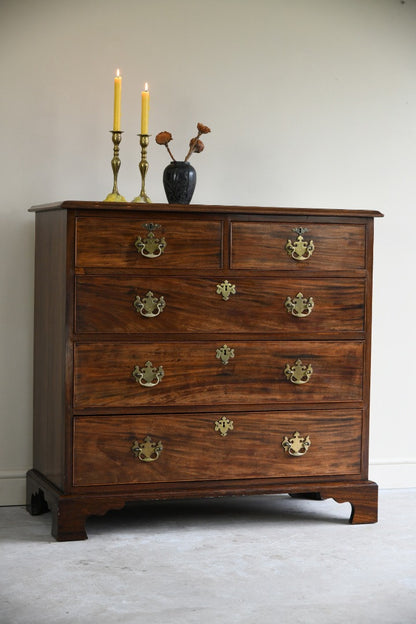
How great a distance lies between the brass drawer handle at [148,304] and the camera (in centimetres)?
314

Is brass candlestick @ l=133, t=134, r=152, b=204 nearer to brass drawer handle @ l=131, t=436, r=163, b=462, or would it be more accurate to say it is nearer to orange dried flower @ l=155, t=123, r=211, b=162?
orange dried flower @ l=155, t=123, r=211, b=162

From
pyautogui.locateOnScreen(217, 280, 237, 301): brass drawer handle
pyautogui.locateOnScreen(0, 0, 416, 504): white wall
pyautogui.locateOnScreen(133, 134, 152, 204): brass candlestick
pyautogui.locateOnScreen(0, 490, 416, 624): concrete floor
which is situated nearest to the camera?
pyautogui.locateOnScreen(0, 490, 416, 624): concrete floor

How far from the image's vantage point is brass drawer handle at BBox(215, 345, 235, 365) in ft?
10.6

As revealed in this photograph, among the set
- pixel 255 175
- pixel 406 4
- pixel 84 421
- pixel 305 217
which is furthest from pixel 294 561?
pixel 406 4

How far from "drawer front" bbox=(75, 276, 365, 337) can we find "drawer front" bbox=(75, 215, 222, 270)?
55 millimetres

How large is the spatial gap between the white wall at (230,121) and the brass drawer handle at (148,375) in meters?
0.66

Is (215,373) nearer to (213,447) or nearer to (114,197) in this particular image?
(213,447)

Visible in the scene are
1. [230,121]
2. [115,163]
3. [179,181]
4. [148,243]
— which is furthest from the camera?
[230,121]

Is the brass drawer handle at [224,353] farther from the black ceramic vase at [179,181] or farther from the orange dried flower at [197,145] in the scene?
the orange dried flower at [197,145]

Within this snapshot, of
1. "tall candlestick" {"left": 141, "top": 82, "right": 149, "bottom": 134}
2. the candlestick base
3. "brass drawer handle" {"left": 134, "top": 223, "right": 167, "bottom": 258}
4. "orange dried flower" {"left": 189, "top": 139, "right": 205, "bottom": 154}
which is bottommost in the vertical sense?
"brass drawer handle" {"left": 134, "top": 223, "right": 167, "bottom": 258}

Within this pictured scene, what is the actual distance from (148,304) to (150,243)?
198 mm

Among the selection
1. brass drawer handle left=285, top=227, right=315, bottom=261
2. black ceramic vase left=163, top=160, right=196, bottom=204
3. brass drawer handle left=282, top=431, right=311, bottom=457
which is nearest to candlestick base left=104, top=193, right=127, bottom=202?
black ceramic vase left=163, top=160, right=196, bottom=204

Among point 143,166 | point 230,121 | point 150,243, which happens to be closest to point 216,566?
point 150,243

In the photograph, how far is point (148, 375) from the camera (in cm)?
316
